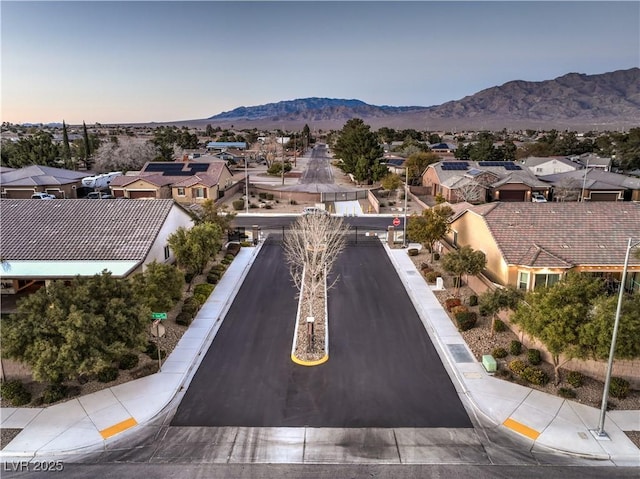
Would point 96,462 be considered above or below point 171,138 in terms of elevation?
below

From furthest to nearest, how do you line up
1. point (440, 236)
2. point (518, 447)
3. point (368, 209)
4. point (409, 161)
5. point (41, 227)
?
1. point (409, 161)
2. point (368, 209)
3. point (440, 236)
4. point (41, 227)
5. point (518, 447)

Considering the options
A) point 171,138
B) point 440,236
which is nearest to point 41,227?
point 440,236

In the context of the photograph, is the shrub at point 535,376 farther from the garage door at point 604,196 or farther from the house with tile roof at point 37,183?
the house with tile roof at point 37,183

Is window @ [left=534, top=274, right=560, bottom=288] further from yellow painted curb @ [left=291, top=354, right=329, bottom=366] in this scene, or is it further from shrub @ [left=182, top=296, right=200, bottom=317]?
shrub @ [left=182, top=296, right=200, bottom=317]

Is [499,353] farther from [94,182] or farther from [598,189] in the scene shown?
[94,182]

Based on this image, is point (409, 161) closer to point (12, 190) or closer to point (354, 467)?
point (12, 190)

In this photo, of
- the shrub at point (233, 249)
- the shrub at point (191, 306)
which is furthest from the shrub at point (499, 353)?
the shrub at point (233, 249)
